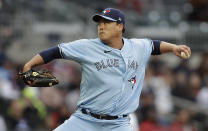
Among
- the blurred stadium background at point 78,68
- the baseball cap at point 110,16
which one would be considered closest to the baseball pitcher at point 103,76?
the baseball cap at point 110,16

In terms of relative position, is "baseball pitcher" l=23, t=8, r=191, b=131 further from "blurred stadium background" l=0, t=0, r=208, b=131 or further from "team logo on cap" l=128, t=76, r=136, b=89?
"blurred stadium background" l=0, t=0, r=208, b=131

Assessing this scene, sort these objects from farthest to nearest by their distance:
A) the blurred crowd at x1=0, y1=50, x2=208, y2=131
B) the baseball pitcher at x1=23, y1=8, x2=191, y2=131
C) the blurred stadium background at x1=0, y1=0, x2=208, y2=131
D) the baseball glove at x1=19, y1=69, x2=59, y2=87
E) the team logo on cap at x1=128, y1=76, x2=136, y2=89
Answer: the blurred stadium background at x1=0, y1=0, x2=208, y2=131
the blurred crowd at x1=0, y1=50, x2=208, y2=131
the team logo on cap at x1=128, y1=76, x2=136, y2=89
the baseball pitcher at x1=23, y1=8, x2=191, y2=131
the baseball glove at x1=19, y1=69, x2=59, y2=87

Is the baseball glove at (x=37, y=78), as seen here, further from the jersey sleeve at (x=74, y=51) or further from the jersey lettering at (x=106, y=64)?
the jersey lettering at (x=106, y=64)

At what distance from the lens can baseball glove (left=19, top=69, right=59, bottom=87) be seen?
5.56 m

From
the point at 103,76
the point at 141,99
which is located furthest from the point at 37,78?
the point at 141,99

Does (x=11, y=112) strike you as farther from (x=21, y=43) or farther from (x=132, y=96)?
(x=21, y=43)

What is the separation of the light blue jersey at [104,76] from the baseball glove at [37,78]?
0.30 meters

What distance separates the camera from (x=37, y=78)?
564 centimetres

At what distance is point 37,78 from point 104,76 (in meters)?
0.72

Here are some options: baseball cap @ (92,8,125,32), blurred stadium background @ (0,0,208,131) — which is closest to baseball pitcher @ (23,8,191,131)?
baseball cap @ (92,8,125,32)

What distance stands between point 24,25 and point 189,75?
4.72m

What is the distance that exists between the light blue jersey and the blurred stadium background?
3.58 m

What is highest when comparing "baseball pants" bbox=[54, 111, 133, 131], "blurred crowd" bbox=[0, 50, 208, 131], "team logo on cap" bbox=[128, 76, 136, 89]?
"team logo on cap" bbox=[128, 76, 136, 89]

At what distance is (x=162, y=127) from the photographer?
10.8m
